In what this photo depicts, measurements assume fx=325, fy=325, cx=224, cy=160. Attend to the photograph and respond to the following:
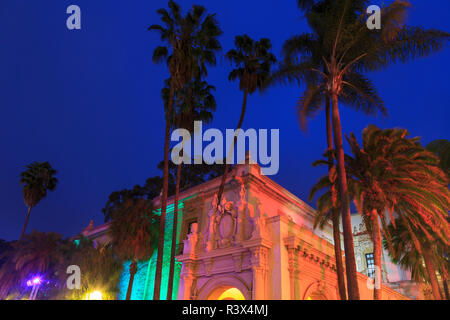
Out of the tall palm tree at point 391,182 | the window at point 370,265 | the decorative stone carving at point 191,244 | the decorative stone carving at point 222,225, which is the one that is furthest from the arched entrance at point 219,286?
the window at point 370,265

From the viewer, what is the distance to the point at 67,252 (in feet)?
93.0

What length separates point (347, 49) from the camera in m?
13.8

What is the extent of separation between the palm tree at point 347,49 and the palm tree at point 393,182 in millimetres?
2903

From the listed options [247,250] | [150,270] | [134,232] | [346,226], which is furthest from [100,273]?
[346,226]

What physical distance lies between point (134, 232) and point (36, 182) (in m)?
18.9

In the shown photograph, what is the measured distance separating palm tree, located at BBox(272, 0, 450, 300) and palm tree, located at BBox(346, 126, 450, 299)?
290 cm

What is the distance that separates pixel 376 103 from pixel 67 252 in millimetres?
26849

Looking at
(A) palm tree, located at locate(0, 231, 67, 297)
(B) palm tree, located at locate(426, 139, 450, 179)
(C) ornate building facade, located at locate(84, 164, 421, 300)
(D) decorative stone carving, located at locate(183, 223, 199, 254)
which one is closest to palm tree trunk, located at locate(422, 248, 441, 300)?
(C) ornate building facade, located at locate(84, 164, 421, 300)

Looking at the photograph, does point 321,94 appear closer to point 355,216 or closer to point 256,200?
point 256,200

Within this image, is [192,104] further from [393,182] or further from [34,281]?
[34,281]

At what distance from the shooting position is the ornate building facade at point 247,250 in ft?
51.1
